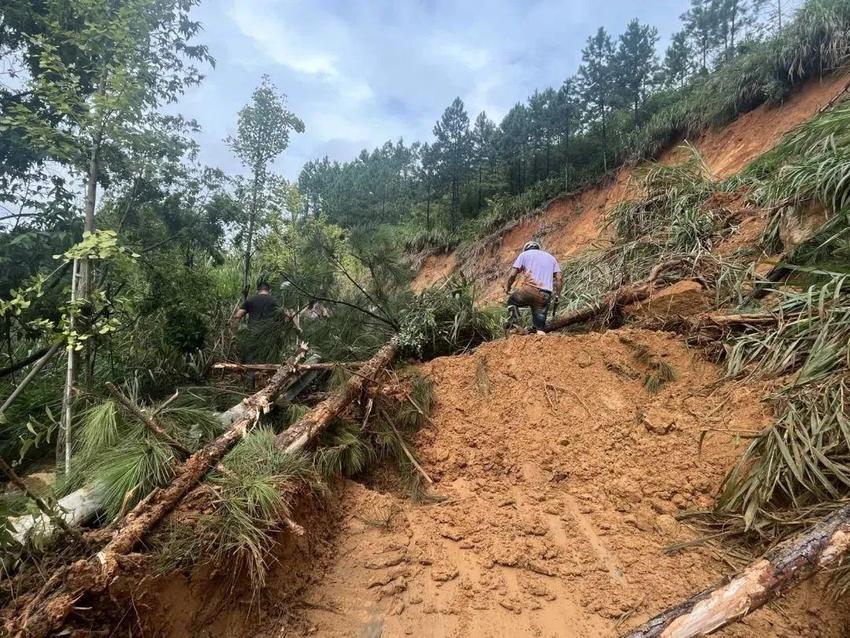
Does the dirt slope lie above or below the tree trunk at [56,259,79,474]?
above

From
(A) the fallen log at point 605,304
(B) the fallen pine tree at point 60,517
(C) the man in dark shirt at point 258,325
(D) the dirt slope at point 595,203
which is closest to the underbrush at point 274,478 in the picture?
(B) the fallen pine tree at point 60,517

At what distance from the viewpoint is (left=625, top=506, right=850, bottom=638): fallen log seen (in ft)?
4.86

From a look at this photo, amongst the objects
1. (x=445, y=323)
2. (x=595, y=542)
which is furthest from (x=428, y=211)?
(x=595, y=542)

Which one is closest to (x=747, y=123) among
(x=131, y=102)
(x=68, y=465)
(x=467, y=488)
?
(x=467, y=488)

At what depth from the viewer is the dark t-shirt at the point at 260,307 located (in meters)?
5.29

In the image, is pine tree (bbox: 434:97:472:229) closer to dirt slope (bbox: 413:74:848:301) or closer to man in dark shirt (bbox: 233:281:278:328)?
dirt slope (bbox: 413:74:848:301)

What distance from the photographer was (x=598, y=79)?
18.5m

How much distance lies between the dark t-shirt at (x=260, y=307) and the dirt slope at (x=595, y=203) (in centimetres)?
240

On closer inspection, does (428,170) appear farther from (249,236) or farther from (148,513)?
(148,513)

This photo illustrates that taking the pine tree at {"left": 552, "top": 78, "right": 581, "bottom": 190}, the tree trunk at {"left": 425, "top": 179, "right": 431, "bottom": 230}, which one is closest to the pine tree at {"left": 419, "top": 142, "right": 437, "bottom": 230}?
the tree trunk at {"left": 425, "top": 179, "right": 431, "bottom": 230}

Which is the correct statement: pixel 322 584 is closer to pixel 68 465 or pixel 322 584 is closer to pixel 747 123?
pixel 68 465

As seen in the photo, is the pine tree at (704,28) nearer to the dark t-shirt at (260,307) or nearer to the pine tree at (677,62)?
the pine tree at (677,62)

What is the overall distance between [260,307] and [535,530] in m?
4.04

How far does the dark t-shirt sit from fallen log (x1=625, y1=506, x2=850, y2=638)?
185 inches
